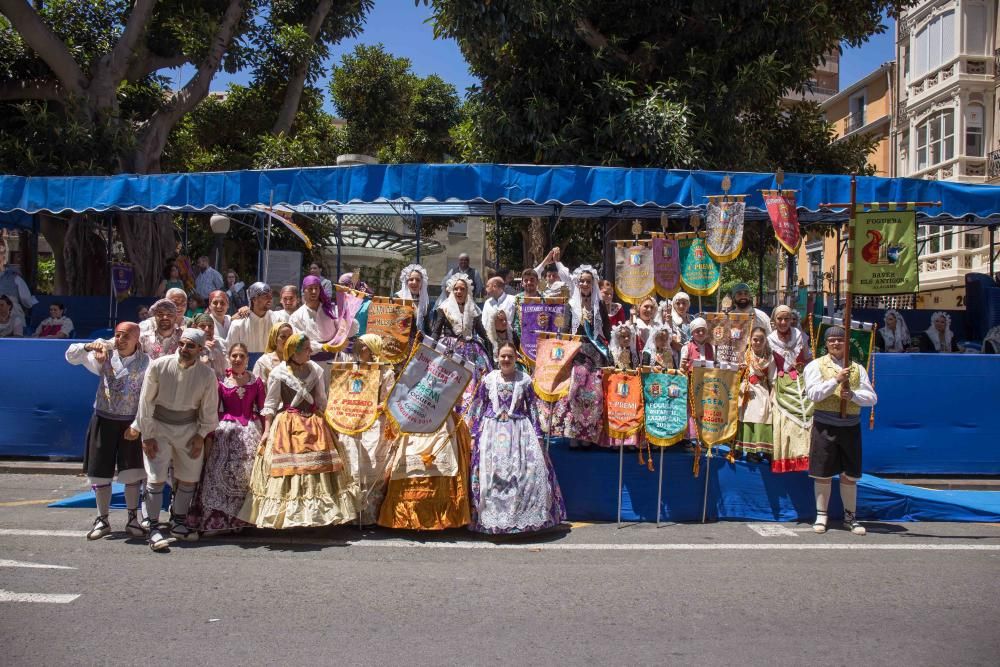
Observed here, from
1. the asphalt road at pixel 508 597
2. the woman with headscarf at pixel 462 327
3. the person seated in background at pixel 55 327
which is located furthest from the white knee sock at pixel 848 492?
the person seated in background at pixel 55 327

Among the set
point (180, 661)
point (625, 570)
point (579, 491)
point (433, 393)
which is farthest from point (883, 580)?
point (180, 661)

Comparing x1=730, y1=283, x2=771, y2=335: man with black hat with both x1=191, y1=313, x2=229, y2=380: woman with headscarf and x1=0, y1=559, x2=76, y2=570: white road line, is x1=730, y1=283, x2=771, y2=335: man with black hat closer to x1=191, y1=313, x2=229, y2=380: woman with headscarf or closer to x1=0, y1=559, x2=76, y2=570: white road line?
x1=191, y1=313, x2=229, y2=380: woman with headscarf

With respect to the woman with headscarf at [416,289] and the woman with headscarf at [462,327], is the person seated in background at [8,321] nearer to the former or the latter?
the woman with headscarf at [416,289]

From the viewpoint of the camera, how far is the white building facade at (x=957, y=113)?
2808 centimetres

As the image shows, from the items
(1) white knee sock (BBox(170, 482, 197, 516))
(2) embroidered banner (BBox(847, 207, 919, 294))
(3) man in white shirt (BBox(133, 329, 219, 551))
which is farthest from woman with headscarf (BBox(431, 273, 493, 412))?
(2) embroidered banner (BBox(847, 207, 919, 294))

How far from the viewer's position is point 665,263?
9.38 meters

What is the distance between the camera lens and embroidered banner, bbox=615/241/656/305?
9359mm

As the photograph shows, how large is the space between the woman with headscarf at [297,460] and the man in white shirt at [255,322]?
192cm

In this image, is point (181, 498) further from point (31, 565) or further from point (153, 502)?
point (31, 565)

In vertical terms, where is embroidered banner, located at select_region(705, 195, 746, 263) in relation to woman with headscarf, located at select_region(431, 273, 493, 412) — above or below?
above

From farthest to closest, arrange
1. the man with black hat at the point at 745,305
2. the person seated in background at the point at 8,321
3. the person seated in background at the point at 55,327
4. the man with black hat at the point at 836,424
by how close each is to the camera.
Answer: the person seated in background at the point at 55,327, the person seated in background at the point at 8,321, the man with black hat at the point at 745,305, the man with black hat at the point at 836,424

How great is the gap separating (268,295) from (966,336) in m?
11.6

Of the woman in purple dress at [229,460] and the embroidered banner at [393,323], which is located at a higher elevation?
the embroidered banner at [393,323]

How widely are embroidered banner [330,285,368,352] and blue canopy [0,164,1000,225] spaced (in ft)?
8.94
